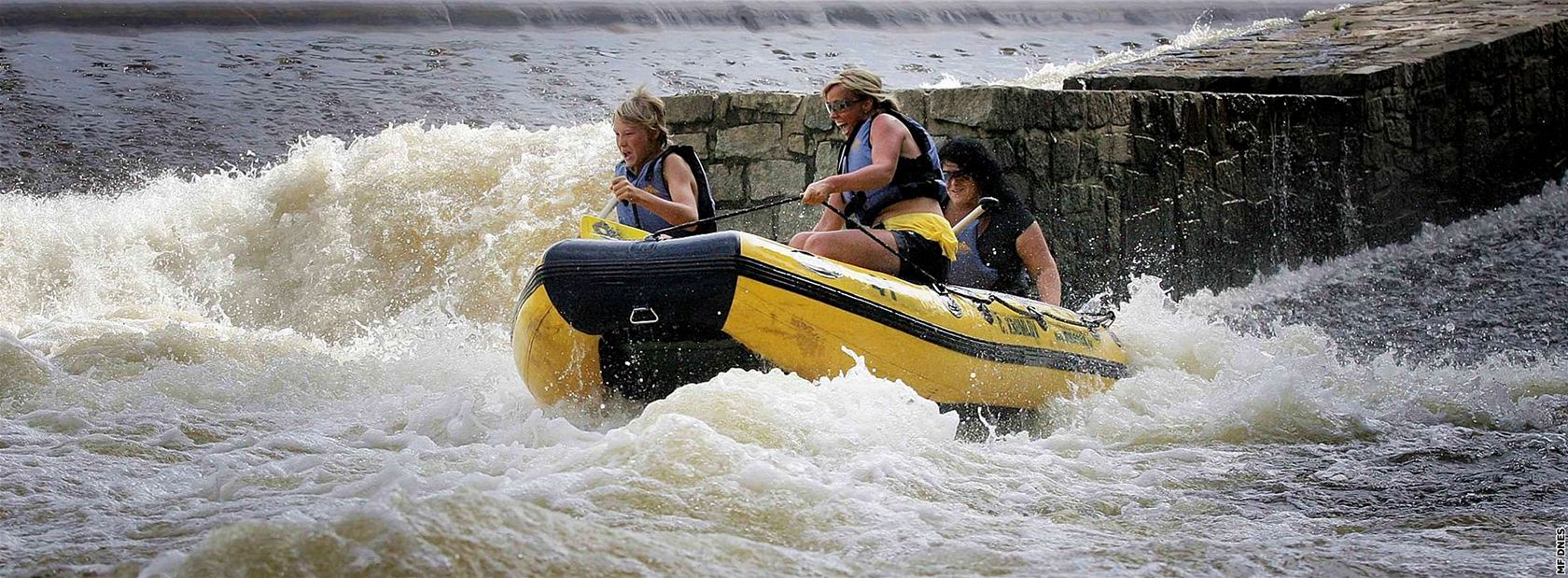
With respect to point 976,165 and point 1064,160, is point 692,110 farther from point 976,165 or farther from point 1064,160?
point 976,165

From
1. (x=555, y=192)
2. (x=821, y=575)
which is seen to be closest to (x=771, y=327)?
(x=821, y=575)

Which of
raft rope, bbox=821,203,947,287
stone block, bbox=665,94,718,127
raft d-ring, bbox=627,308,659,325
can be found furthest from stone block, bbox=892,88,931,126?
raft d-ring, bbox=627,308,659,325

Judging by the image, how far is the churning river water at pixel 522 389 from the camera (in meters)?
2.66

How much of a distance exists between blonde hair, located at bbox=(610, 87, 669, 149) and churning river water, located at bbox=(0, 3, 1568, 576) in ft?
2.99

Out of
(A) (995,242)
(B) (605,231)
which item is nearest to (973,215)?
(A) (995,242)

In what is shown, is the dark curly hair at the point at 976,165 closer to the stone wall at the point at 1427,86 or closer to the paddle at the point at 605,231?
the paddle at the point at 605,231

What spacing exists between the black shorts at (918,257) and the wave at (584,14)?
7.27 m

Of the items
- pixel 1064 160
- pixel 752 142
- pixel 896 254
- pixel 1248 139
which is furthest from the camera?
pixel 1248 139

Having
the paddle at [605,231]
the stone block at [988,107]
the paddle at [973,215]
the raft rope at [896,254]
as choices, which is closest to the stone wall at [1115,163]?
the stone block at [988,107]

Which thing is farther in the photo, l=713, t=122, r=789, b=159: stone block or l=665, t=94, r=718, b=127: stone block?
l=665, t=94, r=718, b=127: stone block

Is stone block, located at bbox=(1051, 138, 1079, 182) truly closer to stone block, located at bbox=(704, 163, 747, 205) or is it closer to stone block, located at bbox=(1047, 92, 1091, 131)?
stone block, located at bbox=(1047, 92, 1091, 131)

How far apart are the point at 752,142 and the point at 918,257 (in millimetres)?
2616

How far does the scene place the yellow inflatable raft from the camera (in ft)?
11.6

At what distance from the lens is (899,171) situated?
13.9 ft
